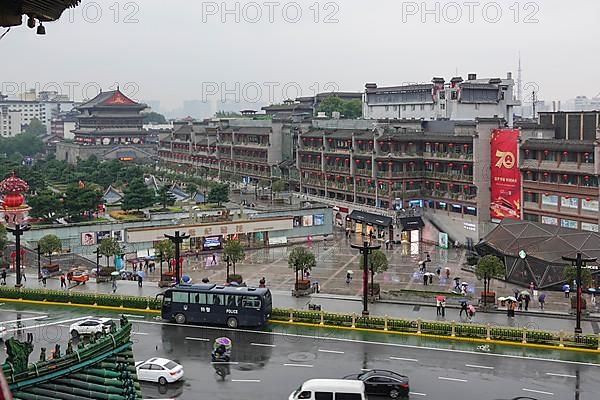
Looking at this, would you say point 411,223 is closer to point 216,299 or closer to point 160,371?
point 216,299

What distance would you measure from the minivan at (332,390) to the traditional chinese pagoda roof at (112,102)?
389 ft

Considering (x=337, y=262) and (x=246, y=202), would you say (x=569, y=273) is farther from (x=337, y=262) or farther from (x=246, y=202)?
(x=246, y=202)

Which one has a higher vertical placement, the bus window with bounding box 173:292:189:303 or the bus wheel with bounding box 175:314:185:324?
the bus window with bounding box 173:292:189:303

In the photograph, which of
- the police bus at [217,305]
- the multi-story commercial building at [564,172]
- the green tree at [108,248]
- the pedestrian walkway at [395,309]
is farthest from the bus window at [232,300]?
the multi-story commercial building at [564,172]

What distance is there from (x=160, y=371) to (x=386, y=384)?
8012 millimetres

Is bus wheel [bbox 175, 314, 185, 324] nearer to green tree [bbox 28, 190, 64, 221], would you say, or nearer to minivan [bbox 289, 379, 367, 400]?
minivan [bbox 289, 379, 367, 400]

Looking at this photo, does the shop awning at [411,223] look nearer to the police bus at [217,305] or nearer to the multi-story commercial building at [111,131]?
the police bus at [217,305]

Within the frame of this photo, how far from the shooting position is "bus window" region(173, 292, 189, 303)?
34.8 metres

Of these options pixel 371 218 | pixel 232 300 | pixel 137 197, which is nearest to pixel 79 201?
pixel 137 197

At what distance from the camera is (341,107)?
12169cm

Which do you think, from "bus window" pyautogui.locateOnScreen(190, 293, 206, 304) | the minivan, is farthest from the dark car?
"bus window" pyautogui.locateOnScreen(190, 293, 206, 304)

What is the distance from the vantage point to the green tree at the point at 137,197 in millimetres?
65375

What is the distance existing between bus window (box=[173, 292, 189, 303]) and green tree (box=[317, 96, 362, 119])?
283 feet

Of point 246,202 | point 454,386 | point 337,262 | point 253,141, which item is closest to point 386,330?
point 454,386
